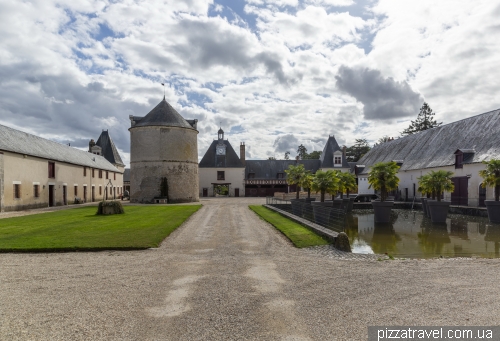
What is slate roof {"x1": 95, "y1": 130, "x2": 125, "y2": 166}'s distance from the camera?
57.3m

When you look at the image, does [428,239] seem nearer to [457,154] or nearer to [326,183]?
[326,183]

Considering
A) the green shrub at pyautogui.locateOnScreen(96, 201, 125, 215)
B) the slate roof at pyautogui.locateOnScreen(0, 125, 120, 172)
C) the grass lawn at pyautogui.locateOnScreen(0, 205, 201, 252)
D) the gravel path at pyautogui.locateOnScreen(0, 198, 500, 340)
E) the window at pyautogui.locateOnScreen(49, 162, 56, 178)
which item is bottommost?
the gravel path at pyautogui.locateOnScreen(0, 198, 500, 340)

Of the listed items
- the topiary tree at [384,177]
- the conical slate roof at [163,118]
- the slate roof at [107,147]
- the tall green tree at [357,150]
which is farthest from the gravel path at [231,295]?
the tall green tree at [357,150]

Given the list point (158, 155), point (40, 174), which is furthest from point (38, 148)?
point (158, 155)

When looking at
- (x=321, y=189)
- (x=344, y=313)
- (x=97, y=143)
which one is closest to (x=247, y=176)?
(x=97, y=143)

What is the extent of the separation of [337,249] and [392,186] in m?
11.4

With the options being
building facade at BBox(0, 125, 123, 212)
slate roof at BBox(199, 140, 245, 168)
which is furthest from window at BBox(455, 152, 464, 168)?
slate roof at BBox(199, 140, 245, 168)

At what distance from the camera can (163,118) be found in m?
38.8

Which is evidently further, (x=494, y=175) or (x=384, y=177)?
(x=384, y=177)

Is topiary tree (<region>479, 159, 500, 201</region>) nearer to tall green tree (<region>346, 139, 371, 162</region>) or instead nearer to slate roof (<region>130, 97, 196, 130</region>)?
slate roof (<region>130, 97, 196, 130</region>)

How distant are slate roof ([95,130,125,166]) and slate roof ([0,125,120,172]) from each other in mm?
15708

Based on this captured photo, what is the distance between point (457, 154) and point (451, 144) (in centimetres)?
314

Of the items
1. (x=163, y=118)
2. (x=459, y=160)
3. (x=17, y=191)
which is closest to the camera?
(x=17, y=191)

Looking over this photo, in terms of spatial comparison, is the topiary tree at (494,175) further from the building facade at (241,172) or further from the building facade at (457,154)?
the building facade at (241,172)
